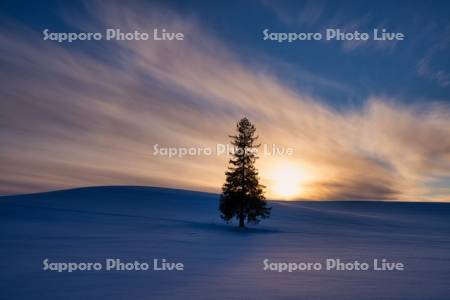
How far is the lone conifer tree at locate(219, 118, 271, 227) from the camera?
36188 millimetres

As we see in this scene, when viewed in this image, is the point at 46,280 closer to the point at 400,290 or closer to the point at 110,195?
the point at 400,290

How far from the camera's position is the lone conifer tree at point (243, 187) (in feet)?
119

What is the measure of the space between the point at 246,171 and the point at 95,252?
69.5ft

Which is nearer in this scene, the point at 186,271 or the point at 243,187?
the point at 186,271

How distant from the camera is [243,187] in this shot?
1437 inches

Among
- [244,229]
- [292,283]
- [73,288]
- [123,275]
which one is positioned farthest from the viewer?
[244,229]

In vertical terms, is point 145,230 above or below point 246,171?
below

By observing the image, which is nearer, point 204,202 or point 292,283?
point 292,283

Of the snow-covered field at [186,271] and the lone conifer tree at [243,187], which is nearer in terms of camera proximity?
the snow-covered field at [186,271]

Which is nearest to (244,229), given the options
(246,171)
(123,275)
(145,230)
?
(246,171)

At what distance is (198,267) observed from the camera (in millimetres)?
15016

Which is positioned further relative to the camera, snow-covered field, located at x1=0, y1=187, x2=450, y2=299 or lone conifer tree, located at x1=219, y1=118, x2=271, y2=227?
lone conifer tree, located at x1=219, y1=118, x2=271, y2=227

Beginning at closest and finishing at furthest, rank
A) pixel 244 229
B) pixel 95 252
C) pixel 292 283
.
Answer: pixel 292 283 < pixel 95 252 < pixel 244 229

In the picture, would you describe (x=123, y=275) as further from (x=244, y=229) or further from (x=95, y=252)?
(x=244, y=229)
